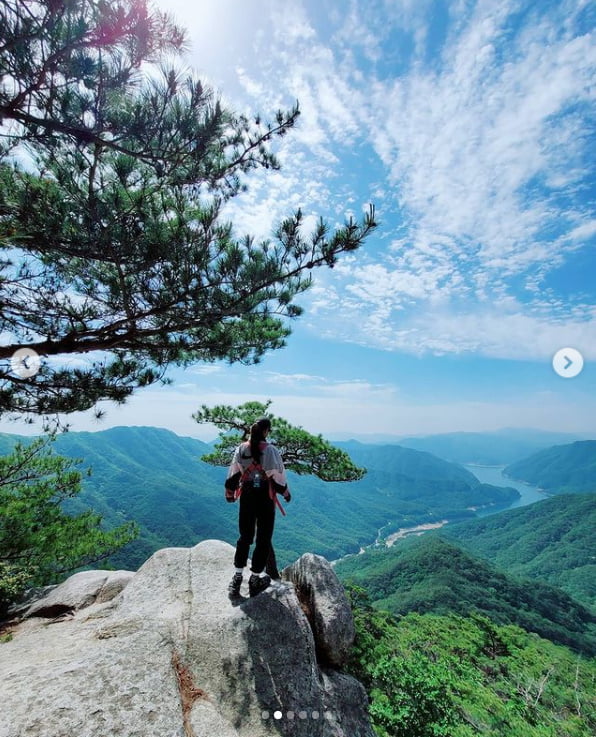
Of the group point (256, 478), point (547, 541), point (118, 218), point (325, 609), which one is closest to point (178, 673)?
point (325, 609)

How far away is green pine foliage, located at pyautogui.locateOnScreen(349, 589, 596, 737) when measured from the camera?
5516 millimetres

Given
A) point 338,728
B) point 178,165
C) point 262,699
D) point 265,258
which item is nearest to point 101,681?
point 262,699

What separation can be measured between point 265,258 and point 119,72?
9.53 feet

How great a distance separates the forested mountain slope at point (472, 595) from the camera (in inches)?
2525

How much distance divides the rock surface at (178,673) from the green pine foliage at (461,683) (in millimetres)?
1638

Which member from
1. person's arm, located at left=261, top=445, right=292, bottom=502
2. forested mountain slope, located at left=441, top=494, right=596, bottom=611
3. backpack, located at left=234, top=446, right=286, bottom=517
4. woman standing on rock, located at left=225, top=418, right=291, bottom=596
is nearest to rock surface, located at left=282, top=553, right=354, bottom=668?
woman standing on rock, located at left=225, top=418, right=291, bottom=596

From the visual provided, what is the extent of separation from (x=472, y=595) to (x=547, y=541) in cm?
10019

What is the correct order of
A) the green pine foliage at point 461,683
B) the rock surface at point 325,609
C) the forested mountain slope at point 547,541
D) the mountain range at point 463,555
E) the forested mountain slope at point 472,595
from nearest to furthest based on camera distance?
the rock surface at point 325,609, the green pine foliage at point 461,683, the forested mountain slope at point 472,595, the mountain range at point 463,555, the forested mountain slope at point 547,541

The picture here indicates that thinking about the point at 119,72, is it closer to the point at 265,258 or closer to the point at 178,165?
the point at 178,165

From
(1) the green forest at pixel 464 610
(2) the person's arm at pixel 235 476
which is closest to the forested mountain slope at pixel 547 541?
(1) the green forest at pixel 464 610

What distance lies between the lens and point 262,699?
3945mm

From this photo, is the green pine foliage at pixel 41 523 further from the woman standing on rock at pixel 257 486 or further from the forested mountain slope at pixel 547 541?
the forested mountain slope at pixel 547 541

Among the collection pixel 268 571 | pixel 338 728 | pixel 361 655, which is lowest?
pixel 361 655

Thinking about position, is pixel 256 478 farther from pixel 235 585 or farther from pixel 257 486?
pixel 235 585
